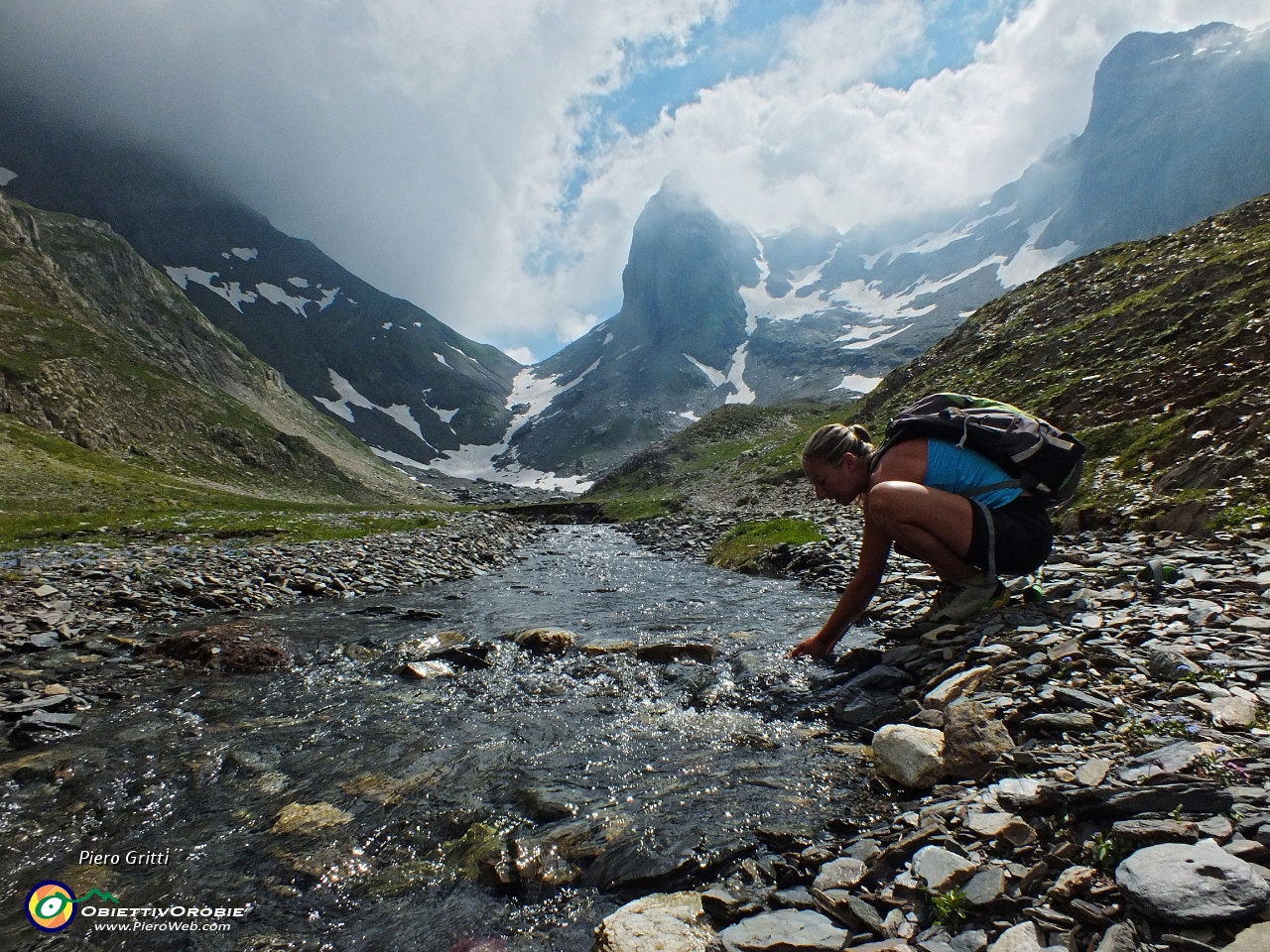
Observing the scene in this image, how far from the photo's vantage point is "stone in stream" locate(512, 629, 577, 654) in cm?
978

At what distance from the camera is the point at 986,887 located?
2.75 meters

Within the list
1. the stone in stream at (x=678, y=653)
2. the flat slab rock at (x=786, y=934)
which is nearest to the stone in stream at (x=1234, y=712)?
the flat slab rock at (x=786, y=934)

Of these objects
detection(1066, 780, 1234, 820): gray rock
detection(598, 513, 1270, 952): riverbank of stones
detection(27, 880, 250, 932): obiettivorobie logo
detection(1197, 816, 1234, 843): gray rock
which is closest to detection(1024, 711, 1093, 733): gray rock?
detection(598, 513, 1270, 952): riverbank of stones

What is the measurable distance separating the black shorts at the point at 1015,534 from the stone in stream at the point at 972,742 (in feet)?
8.15

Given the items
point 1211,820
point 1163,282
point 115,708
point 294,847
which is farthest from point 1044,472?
point 1163,282

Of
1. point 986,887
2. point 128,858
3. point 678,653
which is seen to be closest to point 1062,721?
point 986,887

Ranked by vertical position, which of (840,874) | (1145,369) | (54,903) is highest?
(1145,369)

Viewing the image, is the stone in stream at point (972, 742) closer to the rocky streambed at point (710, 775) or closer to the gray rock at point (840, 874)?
the rocky streambed at point (710, 775)

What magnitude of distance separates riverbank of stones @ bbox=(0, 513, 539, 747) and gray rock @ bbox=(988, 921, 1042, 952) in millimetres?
9364

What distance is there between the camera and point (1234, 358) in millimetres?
13320

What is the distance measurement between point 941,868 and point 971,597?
196 inches

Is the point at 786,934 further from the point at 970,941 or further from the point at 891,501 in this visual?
the point at 891,501

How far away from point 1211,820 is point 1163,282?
3228 cm

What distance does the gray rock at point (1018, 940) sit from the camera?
92.0 inches
